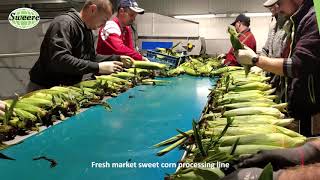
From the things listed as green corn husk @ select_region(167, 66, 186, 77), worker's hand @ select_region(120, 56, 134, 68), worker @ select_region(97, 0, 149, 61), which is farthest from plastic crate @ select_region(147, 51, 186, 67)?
worker's hand @ select_region(120, 56, 134, 68)

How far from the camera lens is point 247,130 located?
65.7 inches

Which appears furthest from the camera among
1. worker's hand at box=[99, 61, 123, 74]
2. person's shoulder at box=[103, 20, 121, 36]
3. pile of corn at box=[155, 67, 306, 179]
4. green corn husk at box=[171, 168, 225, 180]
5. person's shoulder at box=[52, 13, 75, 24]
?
person's shoulder at box=[103, 20, 121, 36]

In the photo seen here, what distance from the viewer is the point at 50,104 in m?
2.40

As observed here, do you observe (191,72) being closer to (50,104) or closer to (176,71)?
(176,71)

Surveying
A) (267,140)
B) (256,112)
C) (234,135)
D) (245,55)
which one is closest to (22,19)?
(245,55)

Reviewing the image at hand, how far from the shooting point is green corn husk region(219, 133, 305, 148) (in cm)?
152

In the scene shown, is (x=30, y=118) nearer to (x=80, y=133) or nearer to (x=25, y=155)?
(x=80, y=133)

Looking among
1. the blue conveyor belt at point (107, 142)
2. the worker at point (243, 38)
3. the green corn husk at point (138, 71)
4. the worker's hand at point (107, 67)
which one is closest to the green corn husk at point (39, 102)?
the blue conveyor belt at point (107, 142)

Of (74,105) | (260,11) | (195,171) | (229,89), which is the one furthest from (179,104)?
(260,11)

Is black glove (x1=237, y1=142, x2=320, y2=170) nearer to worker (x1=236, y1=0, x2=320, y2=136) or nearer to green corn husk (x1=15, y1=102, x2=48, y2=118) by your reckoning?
worker (x1=236, y1=0, x2=320, y2=136)

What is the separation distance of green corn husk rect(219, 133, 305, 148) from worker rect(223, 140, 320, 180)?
89 mm

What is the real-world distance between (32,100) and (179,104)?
3.58ft

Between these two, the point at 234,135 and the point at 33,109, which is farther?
the point at 33,109

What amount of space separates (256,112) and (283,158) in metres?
0.75
